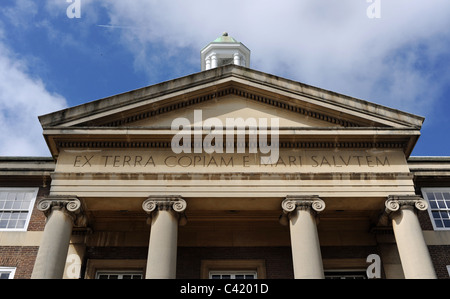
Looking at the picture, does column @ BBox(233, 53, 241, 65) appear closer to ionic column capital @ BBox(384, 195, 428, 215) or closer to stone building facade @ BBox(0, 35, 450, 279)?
stone building facade @ BBox(0, 35, 450, 279)

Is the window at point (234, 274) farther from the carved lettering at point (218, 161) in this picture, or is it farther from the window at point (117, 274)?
the carved lettering at point (218, 161)

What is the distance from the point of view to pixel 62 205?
16.9 meters

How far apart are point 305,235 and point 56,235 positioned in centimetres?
785

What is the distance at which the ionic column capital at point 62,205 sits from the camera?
16.8m

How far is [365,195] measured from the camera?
57.3ft

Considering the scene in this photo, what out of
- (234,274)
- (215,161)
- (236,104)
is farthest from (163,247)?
(236,104)

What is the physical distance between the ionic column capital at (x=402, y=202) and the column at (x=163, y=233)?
682 cm

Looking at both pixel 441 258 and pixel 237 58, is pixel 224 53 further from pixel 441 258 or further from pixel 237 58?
pixel 441 258

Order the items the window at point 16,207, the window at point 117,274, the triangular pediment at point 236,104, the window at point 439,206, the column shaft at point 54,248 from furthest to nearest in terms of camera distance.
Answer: the window at point 439,206, the window at point 16,207, the window at point 117,274, the triangular pediment at point 236,104, the column shaft at point 54,248

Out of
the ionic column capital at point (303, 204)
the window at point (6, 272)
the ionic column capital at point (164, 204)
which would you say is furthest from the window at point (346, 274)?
the window at point (6, 272)

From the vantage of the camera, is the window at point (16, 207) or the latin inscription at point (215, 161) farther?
the window at point (16, 207)

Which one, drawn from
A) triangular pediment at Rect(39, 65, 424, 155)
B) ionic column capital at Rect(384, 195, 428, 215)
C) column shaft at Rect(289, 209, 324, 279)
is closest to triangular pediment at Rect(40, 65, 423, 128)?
triangular pediment at Rect(39, 65, 424, 155)

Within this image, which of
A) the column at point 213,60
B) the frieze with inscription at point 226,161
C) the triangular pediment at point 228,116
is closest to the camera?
the frieze with inscription at point 226,161

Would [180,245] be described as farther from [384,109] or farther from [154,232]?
[384,109]
